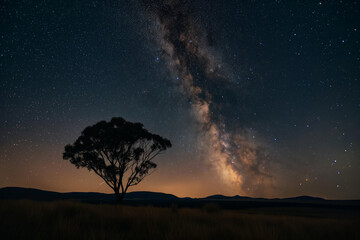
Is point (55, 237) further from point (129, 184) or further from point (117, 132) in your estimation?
point (129, 184)

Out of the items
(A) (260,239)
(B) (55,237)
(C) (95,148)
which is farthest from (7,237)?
(C) (95,148)

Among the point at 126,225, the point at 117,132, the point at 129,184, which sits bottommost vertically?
the point at 126,225

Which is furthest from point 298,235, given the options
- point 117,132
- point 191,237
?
point 117,132

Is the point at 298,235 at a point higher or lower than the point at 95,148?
lower

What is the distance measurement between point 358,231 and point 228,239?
4.42 m

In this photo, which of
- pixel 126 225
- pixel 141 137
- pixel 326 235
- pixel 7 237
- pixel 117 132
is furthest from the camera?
pixel 141 137

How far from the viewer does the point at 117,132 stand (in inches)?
798

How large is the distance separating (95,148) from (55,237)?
18.5 m

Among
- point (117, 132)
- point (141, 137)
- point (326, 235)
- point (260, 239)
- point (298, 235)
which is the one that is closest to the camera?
point (260, 239)

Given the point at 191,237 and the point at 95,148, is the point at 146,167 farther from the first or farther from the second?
the point at 191,237

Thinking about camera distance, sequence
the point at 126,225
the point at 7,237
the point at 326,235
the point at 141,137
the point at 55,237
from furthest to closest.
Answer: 1. the point at 141,137
2. the point at 126,225
3. the point at 326,235
4. the point at 55,237
5. the point at 7,237

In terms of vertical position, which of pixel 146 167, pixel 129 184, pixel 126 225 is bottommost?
pixel 126 225

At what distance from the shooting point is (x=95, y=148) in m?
20.9

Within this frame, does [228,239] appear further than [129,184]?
No
